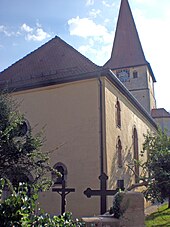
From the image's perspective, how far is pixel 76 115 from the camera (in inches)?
577

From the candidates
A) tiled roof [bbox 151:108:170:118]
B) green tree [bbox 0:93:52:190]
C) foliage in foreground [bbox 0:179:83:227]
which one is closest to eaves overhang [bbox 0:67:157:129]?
green tree [bbox 0:93:52:190]

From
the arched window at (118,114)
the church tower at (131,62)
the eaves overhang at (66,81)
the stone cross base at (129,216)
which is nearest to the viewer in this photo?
the stone cross base at (129,216)

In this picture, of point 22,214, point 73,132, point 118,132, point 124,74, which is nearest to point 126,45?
point 124,74

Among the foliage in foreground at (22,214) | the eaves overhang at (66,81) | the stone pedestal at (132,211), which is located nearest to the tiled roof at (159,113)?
the eaves overhang at (66,81)

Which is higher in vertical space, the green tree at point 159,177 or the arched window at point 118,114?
the arched window at point 118,114

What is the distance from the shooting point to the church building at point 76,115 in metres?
13.7

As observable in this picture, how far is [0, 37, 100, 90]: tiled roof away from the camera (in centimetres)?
1553

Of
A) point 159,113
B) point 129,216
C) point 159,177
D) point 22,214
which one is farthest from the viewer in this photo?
point 159,113

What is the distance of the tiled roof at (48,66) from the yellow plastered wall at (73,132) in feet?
2.28

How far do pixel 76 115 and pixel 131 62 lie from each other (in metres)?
21.0

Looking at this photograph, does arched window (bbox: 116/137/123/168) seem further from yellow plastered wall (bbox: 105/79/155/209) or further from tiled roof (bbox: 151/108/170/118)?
tiled roof (bbox: 151/108/170/118)

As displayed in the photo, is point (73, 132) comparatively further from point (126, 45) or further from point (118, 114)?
point (126, 45)

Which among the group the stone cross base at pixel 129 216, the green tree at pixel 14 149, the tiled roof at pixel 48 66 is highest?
the tiled roof at pixel 48 66

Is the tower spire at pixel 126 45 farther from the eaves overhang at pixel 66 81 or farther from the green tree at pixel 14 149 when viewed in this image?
the green tree at pixel 14 149
